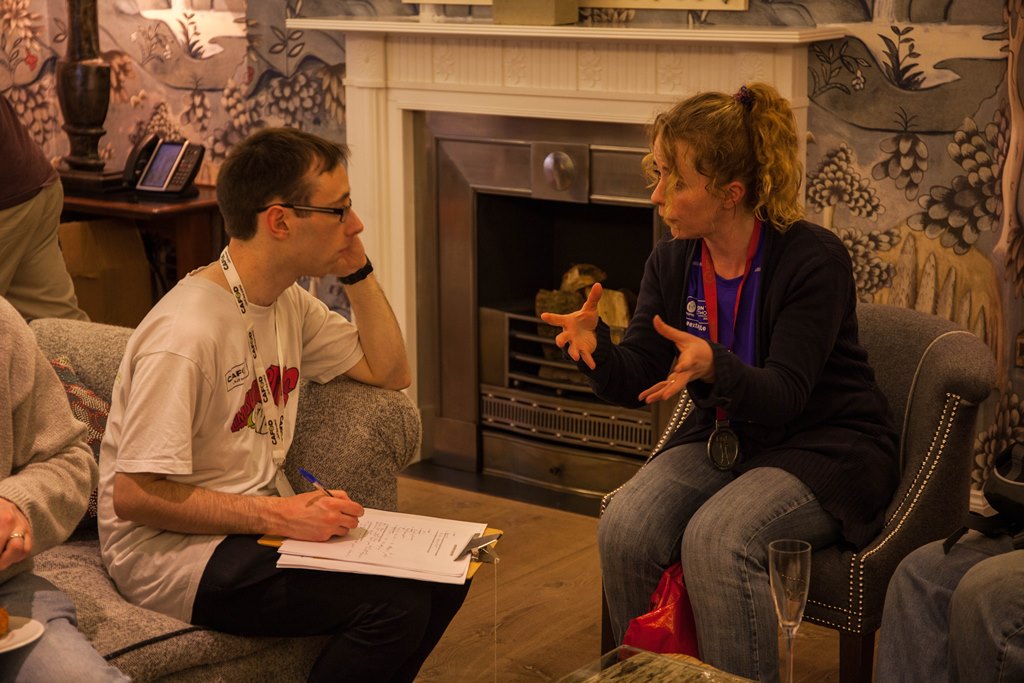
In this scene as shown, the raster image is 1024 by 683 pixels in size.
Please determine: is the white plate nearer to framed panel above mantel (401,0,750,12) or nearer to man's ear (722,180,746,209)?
man's ear (722,180,746,209)

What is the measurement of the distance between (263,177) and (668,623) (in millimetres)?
1049

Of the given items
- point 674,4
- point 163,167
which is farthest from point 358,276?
point 163,167

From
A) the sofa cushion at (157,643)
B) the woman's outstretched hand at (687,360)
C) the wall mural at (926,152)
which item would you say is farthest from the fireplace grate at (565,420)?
the sofa cushion at (157,643)

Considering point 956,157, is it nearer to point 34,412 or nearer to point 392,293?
point 392,293

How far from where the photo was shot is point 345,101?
14.3 ft

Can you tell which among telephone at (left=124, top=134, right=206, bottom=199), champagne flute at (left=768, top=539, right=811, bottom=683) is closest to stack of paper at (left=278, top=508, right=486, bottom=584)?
champagne flute at (left=768, top=539, right=811, bottom=683)

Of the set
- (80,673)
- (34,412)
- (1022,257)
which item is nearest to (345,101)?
(1022,257)

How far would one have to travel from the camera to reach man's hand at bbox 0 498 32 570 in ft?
6.11

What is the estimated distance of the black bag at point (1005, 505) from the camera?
2.21 m

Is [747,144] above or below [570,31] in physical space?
below

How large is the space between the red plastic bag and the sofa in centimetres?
52

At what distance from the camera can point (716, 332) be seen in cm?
244

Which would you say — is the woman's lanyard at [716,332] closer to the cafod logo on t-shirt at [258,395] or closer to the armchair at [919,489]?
the armchair at [919,489]

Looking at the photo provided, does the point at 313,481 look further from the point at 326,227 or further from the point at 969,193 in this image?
the point at 969,193
